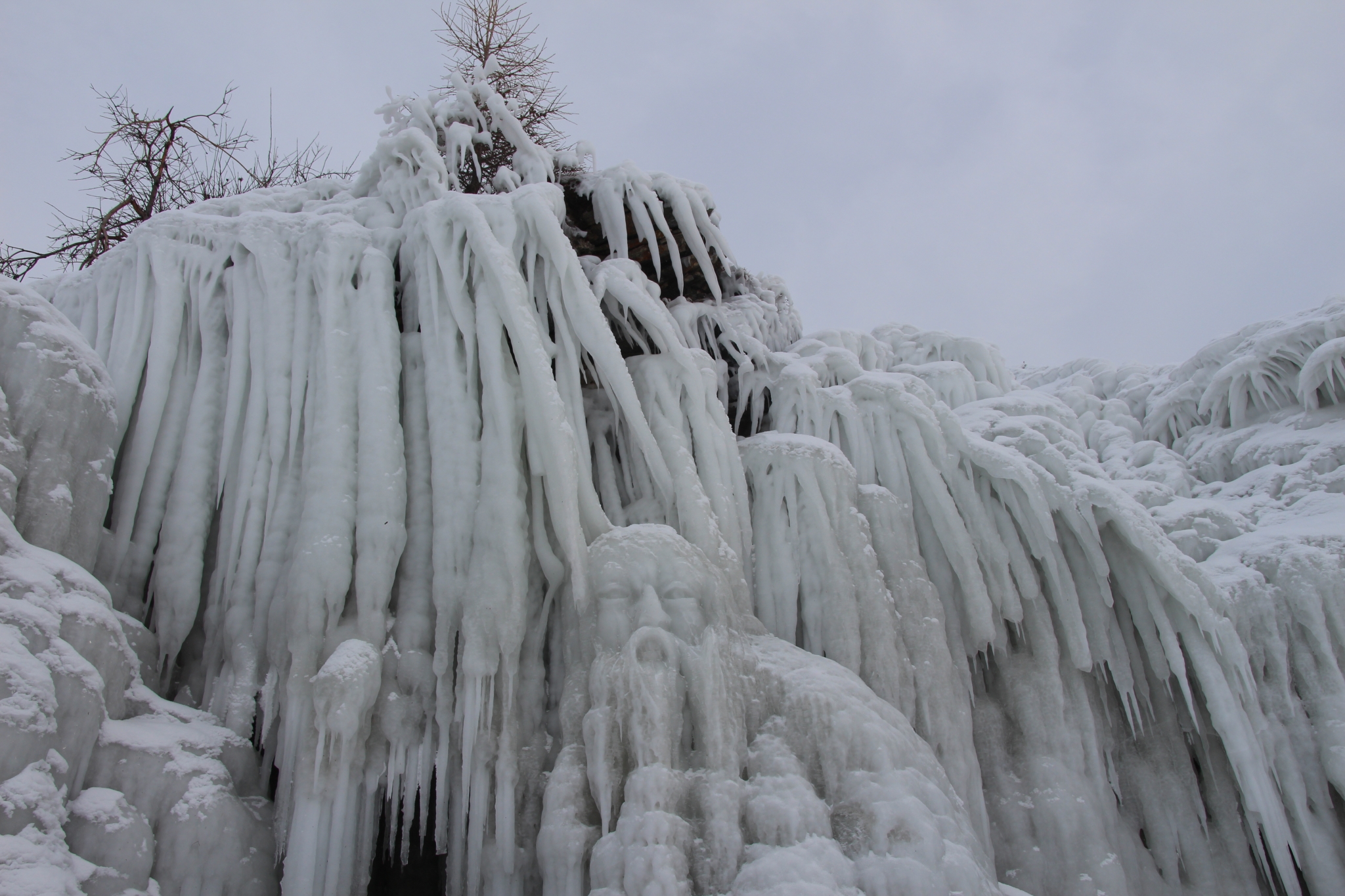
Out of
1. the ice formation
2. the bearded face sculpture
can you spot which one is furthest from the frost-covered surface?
the bearded face sculpture

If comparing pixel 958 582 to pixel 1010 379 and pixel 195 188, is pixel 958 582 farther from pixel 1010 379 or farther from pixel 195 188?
pixel 195 188

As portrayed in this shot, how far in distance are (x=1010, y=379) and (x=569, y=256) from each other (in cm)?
834

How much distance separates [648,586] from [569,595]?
560 mm

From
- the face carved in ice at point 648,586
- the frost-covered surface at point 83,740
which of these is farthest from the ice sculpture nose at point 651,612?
the frost-covered surface at point 83,740

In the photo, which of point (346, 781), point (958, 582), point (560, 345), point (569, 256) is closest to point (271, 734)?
point (346, 781)

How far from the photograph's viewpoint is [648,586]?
4719 mm

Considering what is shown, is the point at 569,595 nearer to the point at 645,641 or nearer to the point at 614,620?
the point at 614,620

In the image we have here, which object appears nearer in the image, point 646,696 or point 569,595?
point 646,696

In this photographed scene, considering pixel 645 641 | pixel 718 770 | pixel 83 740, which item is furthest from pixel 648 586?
pixel 83 740

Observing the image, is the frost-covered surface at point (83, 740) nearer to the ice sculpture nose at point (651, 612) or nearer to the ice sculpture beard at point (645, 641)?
the ice sculpture beard at point (645, 641)

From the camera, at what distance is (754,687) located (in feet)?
15.1

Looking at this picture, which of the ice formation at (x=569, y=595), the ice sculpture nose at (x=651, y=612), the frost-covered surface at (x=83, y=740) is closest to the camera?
the frost-covered surface at (x=83, y=740)

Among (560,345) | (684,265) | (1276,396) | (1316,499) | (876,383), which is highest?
(684,265)

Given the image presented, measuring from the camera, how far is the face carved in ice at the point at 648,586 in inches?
180
